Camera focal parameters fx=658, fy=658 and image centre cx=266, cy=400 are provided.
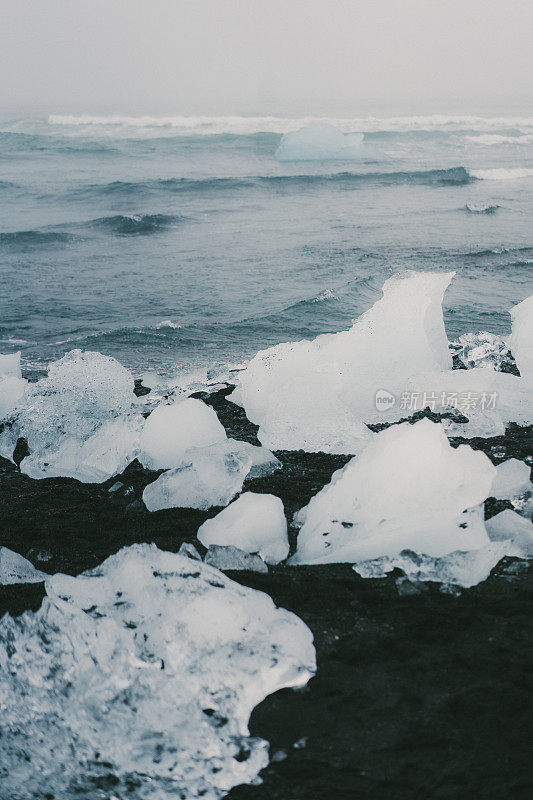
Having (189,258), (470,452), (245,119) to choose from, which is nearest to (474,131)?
(245,119)

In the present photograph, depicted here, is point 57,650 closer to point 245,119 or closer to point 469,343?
point 469,343

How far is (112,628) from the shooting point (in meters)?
1.42

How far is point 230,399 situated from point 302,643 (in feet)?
6.54

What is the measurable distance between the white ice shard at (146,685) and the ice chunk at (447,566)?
34 centimetres

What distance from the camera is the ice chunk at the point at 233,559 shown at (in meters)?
1.75

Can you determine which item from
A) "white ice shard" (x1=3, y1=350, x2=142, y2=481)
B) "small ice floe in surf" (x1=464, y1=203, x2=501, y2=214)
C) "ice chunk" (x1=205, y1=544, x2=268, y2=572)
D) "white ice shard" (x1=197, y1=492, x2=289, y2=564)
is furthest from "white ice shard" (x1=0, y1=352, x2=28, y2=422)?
"small ice floe in surf" (x1=464, y1=203, x2=501, y2=214)

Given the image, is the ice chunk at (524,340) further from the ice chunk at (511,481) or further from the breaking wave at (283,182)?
the breaking wave at (283,182)

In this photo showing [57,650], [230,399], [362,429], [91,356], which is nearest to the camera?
[57,650]

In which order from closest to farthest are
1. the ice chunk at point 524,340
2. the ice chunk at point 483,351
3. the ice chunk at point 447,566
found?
1. the ice chunk at point 447,566
2. the ice chunk at point 524,340
3. the ice chunk at point 483,351

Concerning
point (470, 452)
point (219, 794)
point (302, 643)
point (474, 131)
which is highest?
point (474, 131)

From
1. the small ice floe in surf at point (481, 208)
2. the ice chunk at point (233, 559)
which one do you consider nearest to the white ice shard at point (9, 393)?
the ice chunk at point (233, 559)

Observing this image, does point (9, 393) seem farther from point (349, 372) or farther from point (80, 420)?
point (349, 372)

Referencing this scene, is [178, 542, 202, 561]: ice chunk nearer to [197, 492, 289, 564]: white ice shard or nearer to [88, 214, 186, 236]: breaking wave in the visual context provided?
[197, 492, 289, 564]: white ice shard

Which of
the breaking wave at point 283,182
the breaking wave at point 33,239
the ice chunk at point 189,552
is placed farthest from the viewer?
the breaking wave at point 283,182
